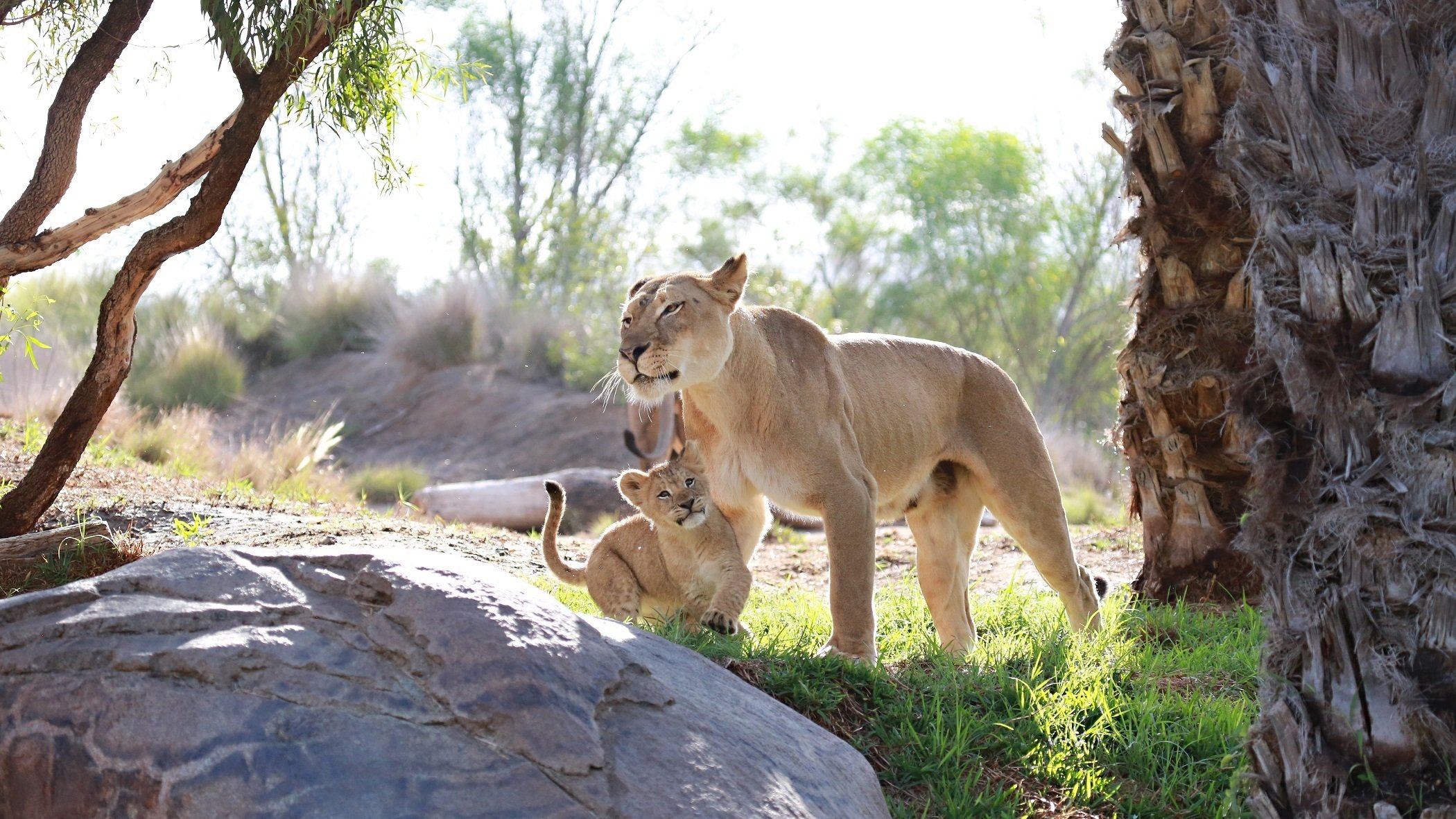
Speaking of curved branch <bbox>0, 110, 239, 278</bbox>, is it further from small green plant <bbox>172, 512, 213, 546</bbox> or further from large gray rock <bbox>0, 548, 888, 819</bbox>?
large gray rock <bbox>0, 548, 888, 819</bbox>

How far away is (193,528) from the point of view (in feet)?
24.2

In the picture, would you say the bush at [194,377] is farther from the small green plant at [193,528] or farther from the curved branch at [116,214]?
the curved branch at [116,214]

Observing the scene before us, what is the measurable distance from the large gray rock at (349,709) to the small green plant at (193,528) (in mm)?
3585

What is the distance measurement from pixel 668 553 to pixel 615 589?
1.09 feet

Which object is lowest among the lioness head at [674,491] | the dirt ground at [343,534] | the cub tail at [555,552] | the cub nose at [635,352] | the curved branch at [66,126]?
the dirt ground at [343,534]

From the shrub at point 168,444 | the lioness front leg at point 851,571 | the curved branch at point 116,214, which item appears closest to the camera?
the lioness front leg at point 851,571

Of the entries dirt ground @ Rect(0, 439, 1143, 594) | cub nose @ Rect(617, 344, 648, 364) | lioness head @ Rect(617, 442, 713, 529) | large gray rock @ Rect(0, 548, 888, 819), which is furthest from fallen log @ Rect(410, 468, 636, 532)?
large gray rock @ Rect(0, 548, 888, 819)

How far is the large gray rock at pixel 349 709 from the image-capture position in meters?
3.04

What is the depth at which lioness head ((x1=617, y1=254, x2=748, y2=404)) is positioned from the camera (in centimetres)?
542

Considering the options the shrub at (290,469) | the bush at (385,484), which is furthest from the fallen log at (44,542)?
the bush at (385,484)

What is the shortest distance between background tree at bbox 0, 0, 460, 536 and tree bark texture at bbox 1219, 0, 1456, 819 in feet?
14.3

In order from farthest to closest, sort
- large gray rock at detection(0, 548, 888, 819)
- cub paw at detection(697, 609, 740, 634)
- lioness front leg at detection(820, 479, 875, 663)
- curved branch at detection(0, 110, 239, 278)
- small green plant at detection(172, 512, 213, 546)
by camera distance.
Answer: small green plant at detection(172, 512, 213, 546) < curved branch at detection(0, 110, 239, 278) < lioness front leg at detection(820, 479, 875, 663) < cub paw at detection(697, 609, 740, 634) < large gray rock at detection(0, 548, 888, 819)

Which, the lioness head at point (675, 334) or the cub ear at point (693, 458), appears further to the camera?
the cub ear at point (693, 458)

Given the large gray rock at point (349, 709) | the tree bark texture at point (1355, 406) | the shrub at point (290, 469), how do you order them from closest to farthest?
the large gray rock at point (349, 709) < the tree bark texture at point (1355, 406) < the shrub at point (290, 469)
